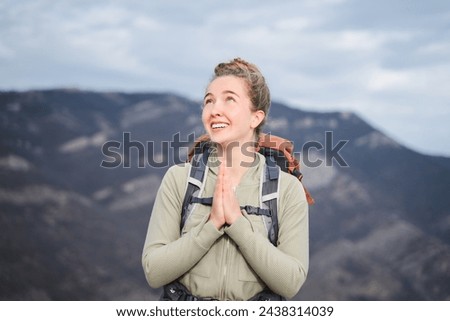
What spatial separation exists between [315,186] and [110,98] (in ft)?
22.3

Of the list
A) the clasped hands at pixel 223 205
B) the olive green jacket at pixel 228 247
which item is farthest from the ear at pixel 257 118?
the clasped hands at pixel 223 205

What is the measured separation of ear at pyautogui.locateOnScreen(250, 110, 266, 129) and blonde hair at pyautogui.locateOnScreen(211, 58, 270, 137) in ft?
0.06

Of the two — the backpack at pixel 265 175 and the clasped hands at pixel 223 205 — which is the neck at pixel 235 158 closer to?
the backpack at pixel 265 175

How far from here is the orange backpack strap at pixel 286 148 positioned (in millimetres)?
2531

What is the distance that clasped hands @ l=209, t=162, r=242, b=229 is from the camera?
216cm

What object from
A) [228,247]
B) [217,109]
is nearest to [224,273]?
[228,247]

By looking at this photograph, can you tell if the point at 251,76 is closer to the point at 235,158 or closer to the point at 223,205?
the point at 235,158

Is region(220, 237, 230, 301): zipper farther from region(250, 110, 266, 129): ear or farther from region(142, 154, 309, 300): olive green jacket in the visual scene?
region(250, 110, 266, 129): ear

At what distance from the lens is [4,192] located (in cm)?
1642

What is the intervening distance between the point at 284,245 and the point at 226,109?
0.58 m

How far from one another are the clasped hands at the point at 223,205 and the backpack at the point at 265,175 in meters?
0.11

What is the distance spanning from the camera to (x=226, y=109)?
234cm
